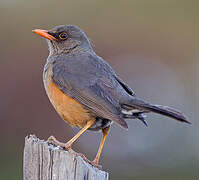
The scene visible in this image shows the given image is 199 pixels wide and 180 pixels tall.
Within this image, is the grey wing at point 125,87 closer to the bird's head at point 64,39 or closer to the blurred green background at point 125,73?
the bird's head at point 64,39

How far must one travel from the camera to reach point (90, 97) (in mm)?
5641

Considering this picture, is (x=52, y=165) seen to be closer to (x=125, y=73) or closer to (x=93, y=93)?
(x=93, y=93)

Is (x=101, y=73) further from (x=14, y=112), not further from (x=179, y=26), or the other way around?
(x=179, y=26)

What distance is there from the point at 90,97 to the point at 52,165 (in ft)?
5.73

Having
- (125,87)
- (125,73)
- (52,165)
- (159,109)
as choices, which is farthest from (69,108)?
(125,73)

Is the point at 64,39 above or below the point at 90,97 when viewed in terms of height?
above

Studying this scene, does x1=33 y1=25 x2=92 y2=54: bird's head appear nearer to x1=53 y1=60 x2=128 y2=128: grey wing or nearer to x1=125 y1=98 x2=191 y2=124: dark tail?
x1=53 y1=60 x2=128 y2=128: grey wing

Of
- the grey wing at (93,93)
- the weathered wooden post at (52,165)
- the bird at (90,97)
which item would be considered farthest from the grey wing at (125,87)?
the weathered wooden post at (52,165)

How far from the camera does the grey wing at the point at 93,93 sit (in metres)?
5.49

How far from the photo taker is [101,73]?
5.96 m

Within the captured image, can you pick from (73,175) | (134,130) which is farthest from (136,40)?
(73,175)

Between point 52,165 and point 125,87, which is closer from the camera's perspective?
point 52,165

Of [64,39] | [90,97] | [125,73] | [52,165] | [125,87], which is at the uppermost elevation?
[125,73]

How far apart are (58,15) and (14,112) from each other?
304 cm
